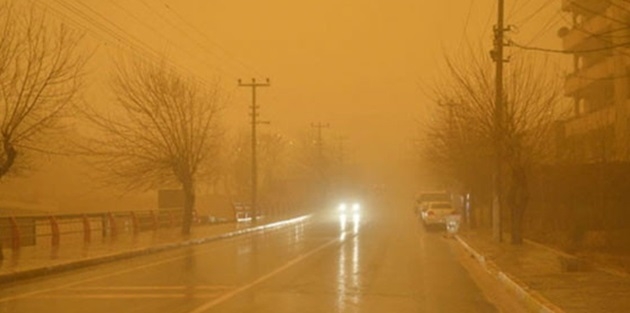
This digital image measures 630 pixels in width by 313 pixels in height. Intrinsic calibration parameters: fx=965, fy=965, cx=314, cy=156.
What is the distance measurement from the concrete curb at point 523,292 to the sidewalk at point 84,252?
11.0 m

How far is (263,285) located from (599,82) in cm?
3856

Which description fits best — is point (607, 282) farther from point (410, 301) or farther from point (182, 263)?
point (182, 263)

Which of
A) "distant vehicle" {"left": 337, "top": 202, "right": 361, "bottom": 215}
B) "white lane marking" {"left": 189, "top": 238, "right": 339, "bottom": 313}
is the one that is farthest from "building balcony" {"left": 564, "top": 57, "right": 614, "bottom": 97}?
"distant vehicle" {"left": 337, "top": 202, "right": 361, "bottom": 215}

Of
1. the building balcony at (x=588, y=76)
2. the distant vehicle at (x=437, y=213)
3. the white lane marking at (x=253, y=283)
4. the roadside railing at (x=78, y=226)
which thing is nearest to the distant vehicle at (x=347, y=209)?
the building balcony at (x=588, y=76)

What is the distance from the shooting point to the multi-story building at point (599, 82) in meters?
31.2

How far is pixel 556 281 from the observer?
19000 millimetres

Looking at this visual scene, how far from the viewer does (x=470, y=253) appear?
31.6 metres

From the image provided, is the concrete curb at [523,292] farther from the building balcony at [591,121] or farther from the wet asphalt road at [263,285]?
the building balcony at [591,121]

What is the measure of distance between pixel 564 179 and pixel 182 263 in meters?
14.4

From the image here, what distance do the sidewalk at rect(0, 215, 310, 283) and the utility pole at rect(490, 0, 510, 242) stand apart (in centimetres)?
1188

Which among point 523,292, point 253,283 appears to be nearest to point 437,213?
point 253,283

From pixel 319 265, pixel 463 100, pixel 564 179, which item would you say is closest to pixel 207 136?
pixel 463 100

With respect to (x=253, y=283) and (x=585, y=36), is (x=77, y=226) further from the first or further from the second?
(x=253, y=283)

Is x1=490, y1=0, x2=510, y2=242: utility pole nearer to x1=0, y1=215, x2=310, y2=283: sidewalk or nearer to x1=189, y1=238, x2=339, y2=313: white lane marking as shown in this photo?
x1=189, y1=238, x2=339, y2=313: white lane marking
